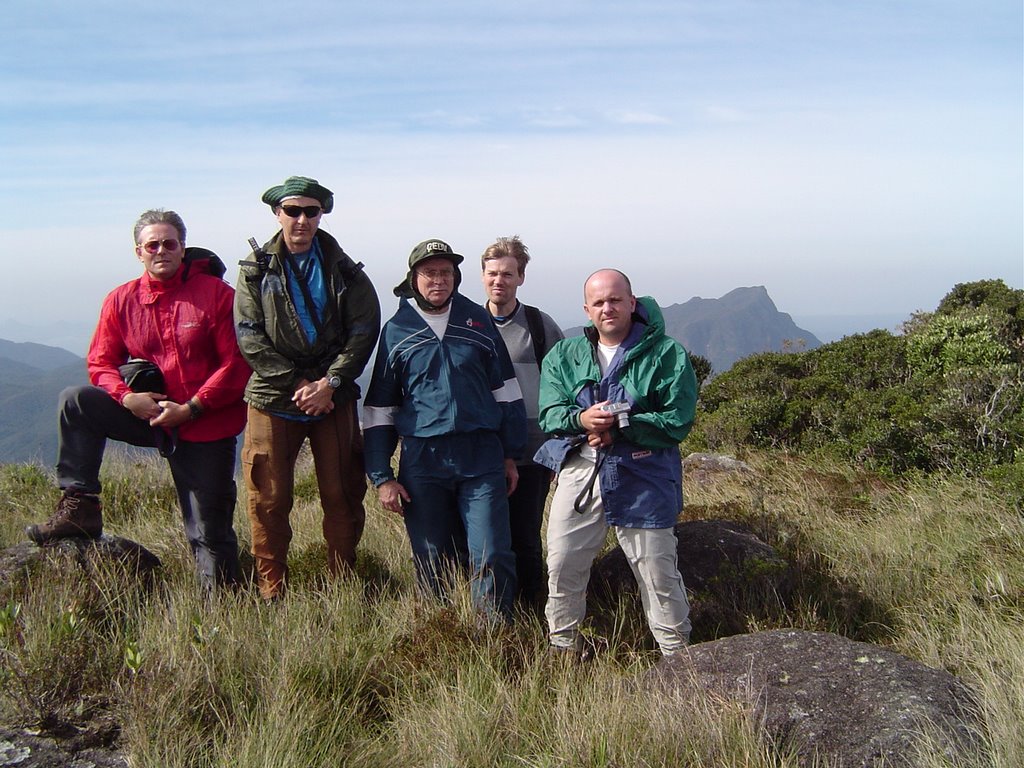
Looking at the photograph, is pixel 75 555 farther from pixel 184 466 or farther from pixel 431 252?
pixel 431 252

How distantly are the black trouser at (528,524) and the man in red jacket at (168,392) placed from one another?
5.69 ft

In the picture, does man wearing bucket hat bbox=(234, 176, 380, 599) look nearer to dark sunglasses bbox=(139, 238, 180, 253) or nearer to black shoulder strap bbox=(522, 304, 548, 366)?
dark sunglasses bbox=(139, 238, 180, 253)

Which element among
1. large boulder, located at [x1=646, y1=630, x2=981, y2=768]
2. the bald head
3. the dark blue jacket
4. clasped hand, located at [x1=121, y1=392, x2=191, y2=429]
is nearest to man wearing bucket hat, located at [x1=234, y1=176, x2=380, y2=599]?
the dark blue jacket

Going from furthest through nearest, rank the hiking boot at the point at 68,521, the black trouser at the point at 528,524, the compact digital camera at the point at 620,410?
the black trouser at the point at 528,524 < the hiking boot at the point at 68,521 < the compact digital camera at the point at 620,410

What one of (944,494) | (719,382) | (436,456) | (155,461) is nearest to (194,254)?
(436,456)

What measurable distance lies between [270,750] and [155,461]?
248 inches

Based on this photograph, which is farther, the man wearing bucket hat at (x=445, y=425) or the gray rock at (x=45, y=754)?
the man wearing bucket hat at (x=445, y=425)

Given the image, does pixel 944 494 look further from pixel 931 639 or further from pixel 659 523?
pixel 659 523

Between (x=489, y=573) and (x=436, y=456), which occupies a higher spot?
(x=436, y=456)

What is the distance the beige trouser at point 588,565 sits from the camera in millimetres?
4012

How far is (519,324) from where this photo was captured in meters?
4.99

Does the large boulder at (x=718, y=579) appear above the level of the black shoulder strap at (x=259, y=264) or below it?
below

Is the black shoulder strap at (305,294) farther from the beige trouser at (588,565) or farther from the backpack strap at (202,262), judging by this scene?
the beige trouser at (588,565)

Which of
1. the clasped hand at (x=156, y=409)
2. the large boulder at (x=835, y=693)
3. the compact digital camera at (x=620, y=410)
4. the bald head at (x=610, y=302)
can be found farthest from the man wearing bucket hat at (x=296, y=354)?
the large boulder at (x=835, y=693)
